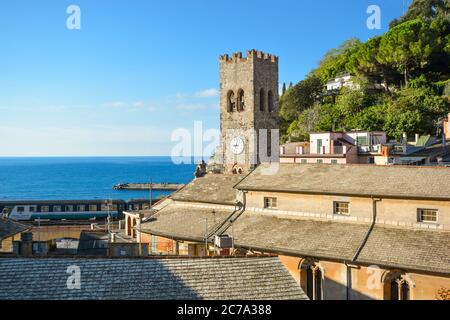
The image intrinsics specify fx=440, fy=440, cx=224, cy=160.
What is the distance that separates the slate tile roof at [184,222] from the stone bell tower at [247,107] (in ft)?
42.5

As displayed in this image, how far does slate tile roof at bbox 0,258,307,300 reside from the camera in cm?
1423

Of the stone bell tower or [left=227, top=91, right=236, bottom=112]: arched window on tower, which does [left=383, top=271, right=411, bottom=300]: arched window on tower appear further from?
[left=227, top=91, right=236, bottom=112]: arched window on tower

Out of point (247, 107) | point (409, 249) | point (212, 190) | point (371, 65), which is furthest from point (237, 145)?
point (371, 65)

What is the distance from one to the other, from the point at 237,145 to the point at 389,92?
156ft

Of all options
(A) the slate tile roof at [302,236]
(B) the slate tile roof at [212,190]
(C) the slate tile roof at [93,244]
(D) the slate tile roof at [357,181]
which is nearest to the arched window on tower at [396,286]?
(A) the slate tile roof at [302,236]

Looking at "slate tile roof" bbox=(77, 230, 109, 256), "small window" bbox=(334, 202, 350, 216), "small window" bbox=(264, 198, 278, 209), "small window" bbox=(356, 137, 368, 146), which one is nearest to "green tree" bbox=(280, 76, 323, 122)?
"small window" bbox=(356, 137, 368, 146)

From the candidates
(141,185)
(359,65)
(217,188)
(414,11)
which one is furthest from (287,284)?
(141,185)

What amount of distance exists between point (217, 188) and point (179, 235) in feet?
22.1

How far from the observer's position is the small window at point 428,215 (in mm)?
24688

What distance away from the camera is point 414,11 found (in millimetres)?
112750

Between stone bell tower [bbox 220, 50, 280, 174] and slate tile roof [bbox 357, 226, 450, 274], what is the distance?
76.3 feet

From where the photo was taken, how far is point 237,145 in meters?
49.2
